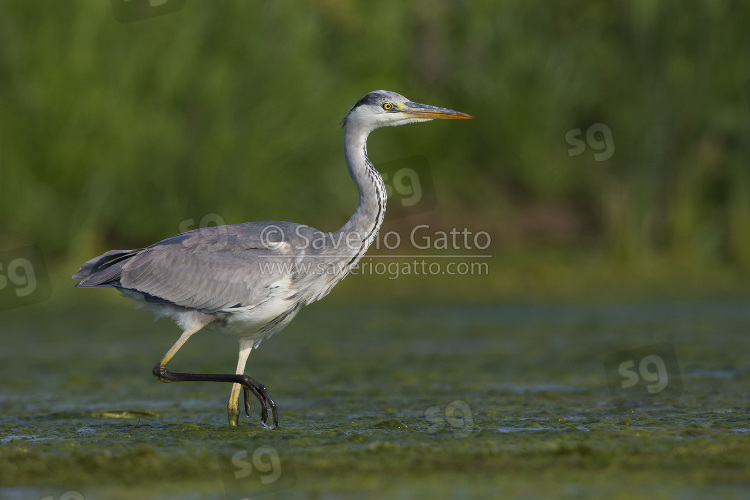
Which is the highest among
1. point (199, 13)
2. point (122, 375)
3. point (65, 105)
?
point (199, 13)

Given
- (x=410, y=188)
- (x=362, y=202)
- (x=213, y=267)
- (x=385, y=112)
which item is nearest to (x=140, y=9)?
(x=410, y=188)

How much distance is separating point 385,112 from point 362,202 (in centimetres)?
63

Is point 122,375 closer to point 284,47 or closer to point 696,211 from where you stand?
point 284,47

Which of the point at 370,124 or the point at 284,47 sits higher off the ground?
the point at 284,47

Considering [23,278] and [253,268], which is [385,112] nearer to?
[253,268]

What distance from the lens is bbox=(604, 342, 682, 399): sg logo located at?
8.41 m

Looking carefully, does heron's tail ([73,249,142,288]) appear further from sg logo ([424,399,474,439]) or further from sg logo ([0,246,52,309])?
sg logo ([0,246,52,309])

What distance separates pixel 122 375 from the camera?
9.59 metres

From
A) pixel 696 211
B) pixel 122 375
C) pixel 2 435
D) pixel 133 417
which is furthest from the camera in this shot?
pixel 696 211

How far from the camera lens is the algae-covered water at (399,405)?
5.63m

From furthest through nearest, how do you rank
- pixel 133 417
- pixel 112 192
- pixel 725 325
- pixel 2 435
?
pixel 112 192
pixel 725 325
pixel 133 417
pixel 2 435

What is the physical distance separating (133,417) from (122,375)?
1989 millimetres

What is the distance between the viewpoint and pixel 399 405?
26.4ft

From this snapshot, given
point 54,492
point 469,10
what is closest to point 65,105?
point 469,10
